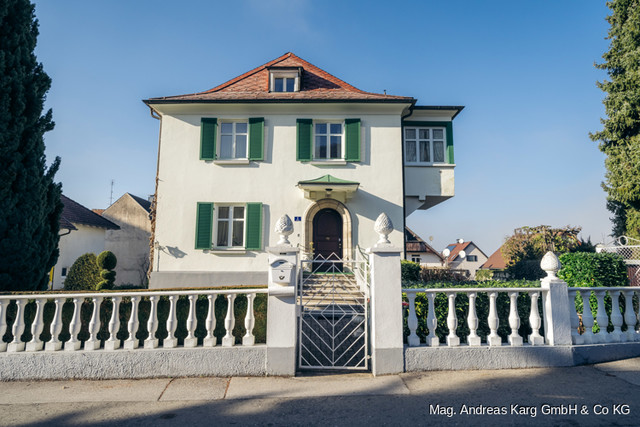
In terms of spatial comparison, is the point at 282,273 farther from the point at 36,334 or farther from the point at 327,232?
the point at 327,232

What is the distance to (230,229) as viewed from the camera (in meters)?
12.8

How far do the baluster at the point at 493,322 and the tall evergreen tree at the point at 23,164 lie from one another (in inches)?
347

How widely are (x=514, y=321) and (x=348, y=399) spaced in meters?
2.63

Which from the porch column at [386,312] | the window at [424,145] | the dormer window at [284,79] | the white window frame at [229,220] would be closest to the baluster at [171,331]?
the porch column at [386,312]

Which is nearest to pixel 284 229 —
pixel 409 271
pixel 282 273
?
pixel 282 273

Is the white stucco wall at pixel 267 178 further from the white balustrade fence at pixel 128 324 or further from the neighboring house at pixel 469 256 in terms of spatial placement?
the neighboring house at pixel 469 256

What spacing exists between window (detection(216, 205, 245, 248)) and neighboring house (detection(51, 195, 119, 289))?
9.52 meters

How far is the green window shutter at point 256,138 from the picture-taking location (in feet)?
42.0

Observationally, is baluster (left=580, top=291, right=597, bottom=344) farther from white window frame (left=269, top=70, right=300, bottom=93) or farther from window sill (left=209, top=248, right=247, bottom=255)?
white window frame (left=269, top=70, right=300, bottom=93)

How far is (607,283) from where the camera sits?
6.13 meters

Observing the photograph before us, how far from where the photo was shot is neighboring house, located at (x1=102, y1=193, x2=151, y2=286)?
23.3 m

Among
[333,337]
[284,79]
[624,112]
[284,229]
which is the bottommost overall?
[333,337]

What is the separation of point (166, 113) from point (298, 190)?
5736 millimetres

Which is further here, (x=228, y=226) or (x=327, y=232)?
(x=327, y=232)
